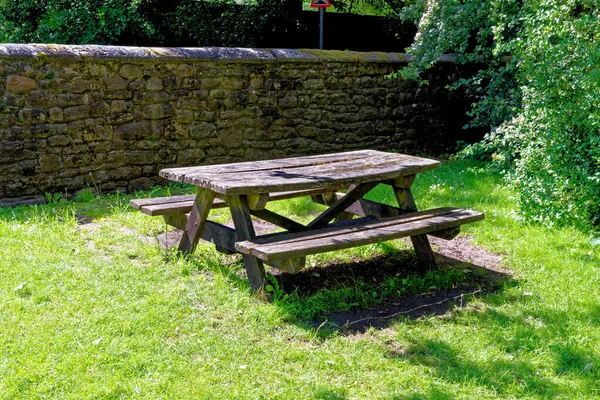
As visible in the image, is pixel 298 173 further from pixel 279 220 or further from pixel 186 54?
pixel 186 54

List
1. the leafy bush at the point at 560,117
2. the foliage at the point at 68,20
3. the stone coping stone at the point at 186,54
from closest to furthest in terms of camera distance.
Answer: the leafy bush at the point at 560,117 → the stone coping stone at the point at 186,54 → the foliage at the point at 68,20

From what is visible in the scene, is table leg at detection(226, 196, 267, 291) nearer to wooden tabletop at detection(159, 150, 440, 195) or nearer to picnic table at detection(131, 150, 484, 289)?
picnic table at detection(131, 150, 484, 289)

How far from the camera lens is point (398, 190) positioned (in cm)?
495

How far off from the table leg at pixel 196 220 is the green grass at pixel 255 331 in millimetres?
154

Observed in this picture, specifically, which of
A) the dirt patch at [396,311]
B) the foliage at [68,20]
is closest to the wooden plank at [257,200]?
the dirt patch at [396,311]

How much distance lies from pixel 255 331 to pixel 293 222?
1.17 m

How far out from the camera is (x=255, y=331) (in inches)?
145

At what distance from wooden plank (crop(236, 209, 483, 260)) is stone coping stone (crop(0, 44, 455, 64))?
3451mm

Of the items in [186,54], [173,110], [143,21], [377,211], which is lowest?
[377,211]

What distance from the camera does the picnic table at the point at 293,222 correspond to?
3947 mm

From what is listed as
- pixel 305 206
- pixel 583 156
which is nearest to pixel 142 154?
pixel 305 206

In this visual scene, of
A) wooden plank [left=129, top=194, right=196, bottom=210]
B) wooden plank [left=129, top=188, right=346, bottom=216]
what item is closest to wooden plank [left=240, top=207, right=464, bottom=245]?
wooden plank [left=129, top=188, right=346, bottom=216]

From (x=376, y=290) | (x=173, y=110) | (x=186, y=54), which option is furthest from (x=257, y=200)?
(x=186, y=54)

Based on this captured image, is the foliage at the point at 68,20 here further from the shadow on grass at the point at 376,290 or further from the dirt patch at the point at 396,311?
the dirt patch at the point at 396,311
